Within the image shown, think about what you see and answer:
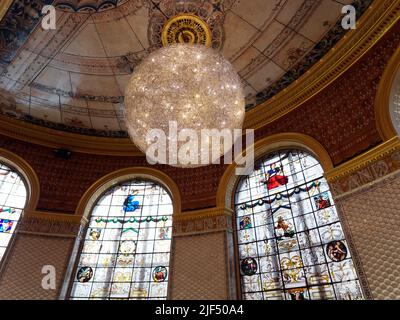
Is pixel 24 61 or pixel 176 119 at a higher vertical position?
pixel 24 61

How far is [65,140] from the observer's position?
969cm

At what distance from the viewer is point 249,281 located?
6.62 metres

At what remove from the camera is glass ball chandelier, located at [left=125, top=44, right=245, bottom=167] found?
4.61 m

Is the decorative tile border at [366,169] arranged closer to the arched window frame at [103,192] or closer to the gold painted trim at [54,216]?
the arched window frame at [103,192]

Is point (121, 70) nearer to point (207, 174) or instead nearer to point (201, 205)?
point (207, 174)

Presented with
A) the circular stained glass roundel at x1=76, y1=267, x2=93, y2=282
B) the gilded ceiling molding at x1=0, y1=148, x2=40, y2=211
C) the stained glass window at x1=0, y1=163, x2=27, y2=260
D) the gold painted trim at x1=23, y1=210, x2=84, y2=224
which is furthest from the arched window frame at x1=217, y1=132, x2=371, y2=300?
the stained glass window at x1=0, y1=163, x2=27, y2=260

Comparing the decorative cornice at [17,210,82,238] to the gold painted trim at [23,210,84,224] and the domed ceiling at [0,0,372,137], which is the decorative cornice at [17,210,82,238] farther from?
the domed ceiling at [0,0,372,137]

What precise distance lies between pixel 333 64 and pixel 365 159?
111 inches

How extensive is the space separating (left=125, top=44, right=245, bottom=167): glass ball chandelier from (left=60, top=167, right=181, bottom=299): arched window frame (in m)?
3.74

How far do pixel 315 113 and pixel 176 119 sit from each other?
4.51m
